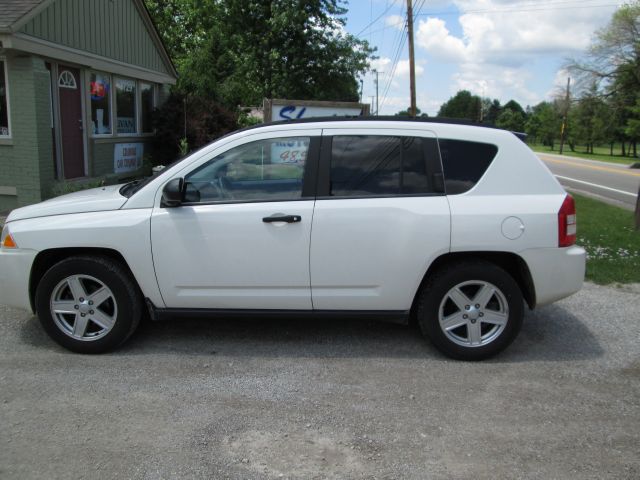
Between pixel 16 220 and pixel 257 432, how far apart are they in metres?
2.67

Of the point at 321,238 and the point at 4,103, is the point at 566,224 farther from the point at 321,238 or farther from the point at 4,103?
the point at 4,103

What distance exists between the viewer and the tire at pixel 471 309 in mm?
4402

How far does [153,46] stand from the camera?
52.6 ft

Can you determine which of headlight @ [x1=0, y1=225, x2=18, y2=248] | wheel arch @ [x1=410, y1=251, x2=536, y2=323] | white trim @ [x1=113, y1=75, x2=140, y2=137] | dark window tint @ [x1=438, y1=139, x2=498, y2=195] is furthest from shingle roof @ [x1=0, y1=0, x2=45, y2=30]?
wheel arch @ [x1=410, y1=251, x2=536, y2=323]

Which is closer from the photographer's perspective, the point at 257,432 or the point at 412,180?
the point at 257,432

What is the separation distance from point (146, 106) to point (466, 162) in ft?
44.8

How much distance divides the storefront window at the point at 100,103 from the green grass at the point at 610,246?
10.2 metres

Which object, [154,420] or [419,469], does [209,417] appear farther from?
[419,469]

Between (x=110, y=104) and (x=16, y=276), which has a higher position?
(x=110, y=104)

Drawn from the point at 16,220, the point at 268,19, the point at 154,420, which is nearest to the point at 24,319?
the point at 16,220

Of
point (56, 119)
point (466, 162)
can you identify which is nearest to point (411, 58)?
point (56, 119)

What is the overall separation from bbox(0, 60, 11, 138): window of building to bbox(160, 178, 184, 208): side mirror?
297 inches

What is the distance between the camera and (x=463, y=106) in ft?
469

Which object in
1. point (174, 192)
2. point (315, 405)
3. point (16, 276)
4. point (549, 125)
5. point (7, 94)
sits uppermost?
point (549, 125)
